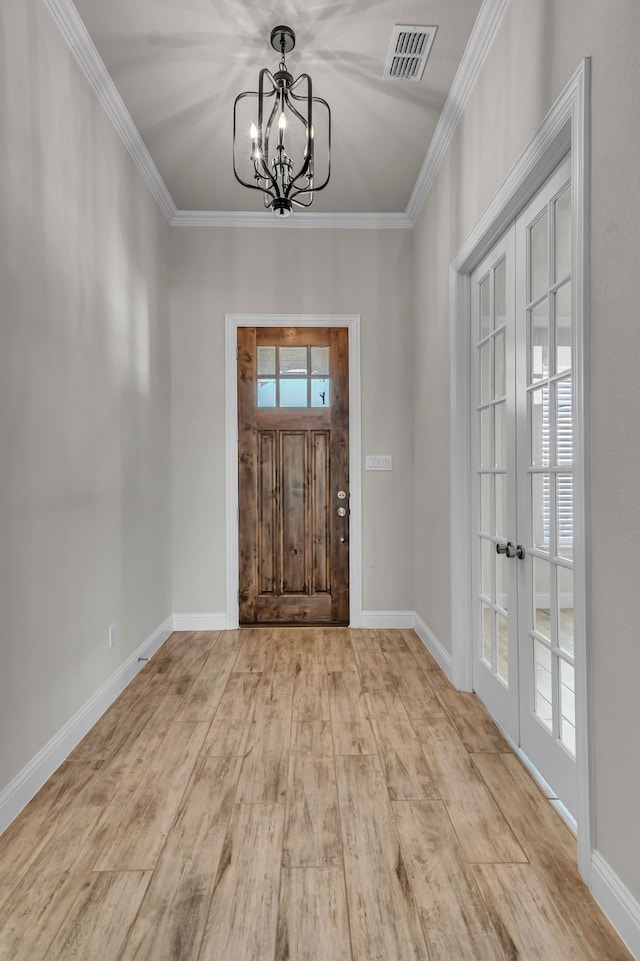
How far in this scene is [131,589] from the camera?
10.5 ft

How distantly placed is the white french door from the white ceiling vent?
0.90m

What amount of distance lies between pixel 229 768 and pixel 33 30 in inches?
109

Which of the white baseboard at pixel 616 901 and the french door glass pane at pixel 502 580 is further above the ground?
the french door glass pane at pixel 502 580

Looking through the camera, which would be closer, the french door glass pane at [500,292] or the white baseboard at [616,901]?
the white baseboard at [616,901]

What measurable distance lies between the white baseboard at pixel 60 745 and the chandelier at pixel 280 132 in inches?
86.2

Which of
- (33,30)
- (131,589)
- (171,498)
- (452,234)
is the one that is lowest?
(131,589)

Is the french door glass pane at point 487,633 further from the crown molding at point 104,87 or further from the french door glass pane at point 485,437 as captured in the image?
the crown molding at point 104,87

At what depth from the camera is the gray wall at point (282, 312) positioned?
4.20 metres

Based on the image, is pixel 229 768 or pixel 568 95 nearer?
pixel 568 95

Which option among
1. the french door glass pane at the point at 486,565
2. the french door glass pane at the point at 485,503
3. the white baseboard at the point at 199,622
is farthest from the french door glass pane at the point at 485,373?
the white baseboard at the point at 199,622

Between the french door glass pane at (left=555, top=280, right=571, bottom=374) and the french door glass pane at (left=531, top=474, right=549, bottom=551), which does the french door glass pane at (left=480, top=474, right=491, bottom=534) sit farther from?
the french door glass pane at (left=555, top=280, right=571, bottom=374)

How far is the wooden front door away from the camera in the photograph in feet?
13.9

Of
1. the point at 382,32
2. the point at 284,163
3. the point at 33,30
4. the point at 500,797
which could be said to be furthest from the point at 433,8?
the point at 500,797

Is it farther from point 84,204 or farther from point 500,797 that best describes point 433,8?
point 500,797
